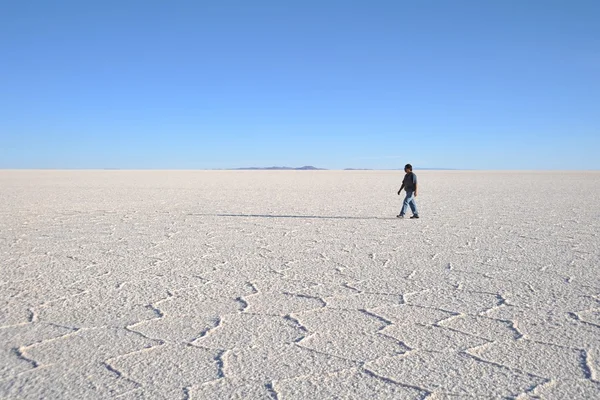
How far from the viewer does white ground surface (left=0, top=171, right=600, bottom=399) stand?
2.27 meters

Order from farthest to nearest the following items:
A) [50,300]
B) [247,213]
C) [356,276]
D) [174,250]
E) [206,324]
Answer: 1. [247,213]
2. [174,250]
3. [356,276]
4. [50,300]
5. [206,324]

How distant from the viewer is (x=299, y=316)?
125 inches

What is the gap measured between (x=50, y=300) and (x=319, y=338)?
6.62 feet

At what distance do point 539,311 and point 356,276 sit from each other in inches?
58.4

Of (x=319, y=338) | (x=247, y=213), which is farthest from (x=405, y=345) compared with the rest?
(x=247, y=213)

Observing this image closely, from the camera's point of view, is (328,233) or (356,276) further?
(328,233)

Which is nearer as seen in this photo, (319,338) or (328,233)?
(319,338)

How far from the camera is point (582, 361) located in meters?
2.48

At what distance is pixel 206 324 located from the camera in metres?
3.02

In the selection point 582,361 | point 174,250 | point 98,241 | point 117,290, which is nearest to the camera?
point 582,361

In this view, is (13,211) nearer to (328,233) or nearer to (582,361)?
(328,233)

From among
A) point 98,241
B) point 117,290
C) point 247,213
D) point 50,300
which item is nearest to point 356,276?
point 117,290

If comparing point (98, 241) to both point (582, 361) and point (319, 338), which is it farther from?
point (582, 361)

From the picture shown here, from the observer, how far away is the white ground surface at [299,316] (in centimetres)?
227
